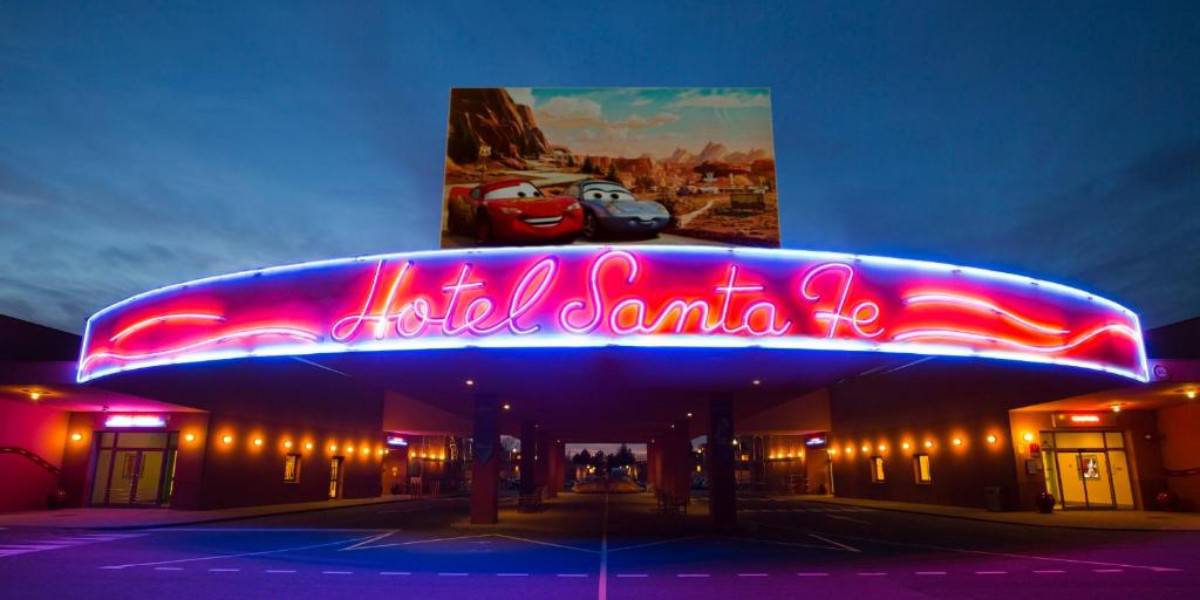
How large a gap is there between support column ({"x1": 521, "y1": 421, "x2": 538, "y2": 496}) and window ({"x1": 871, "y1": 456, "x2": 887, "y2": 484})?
21954 millimetres

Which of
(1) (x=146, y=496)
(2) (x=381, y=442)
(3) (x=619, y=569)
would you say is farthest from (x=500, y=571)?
(2) (x=381, y=442)

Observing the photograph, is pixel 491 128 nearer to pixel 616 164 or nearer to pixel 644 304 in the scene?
pixel 616 164

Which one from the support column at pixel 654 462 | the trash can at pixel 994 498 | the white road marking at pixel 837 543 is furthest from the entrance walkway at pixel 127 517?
the support column at pixel 654 462

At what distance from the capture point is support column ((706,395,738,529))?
952 inches

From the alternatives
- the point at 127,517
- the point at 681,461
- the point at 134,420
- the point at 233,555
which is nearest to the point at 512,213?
the point at 233,555

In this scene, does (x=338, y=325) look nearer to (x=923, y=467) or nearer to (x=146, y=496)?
(x=146, y=496)

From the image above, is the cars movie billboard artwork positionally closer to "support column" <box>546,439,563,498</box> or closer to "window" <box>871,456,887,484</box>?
"window" <box>871,456,887,484</box>

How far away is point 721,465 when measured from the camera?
24812mm

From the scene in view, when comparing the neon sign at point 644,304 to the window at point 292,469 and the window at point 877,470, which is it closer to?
the window at point 292,469

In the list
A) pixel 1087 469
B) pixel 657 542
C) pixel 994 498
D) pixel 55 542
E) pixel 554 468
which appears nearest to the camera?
pixel 55 542

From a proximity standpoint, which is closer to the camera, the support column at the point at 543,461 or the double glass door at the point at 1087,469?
the double glass door at the point at 1087,469

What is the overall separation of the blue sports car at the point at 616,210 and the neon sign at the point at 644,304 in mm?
10174

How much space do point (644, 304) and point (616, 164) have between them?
46.8ft

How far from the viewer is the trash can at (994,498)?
3170cm
